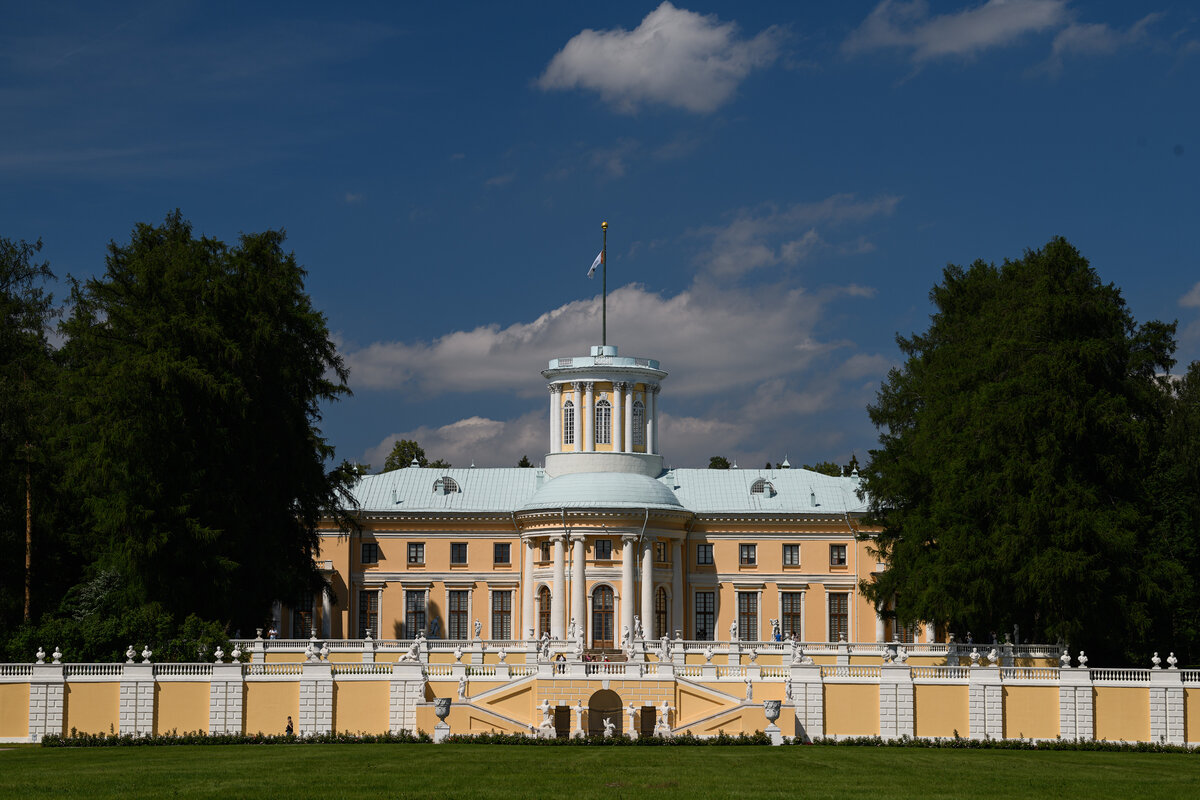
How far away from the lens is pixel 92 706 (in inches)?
1558

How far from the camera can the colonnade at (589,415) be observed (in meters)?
73.7

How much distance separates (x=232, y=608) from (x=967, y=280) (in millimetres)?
29852

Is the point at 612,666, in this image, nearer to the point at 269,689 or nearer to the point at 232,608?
the point at 269,689

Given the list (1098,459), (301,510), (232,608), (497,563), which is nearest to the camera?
(1098,459)

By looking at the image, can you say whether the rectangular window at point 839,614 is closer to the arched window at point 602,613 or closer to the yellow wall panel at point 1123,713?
the arched window at point 602,613

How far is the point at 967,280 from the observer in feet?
188

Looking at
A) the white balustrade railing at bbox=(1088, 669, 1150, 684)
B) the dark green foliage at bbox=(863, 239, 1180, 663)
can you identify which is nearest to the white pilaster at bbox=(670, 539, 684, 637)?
the dark green foliage at bbox=(863, 239, 1180, 663)

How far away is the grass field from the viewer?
2702cm

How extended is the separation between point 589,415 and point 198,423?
90.9ft

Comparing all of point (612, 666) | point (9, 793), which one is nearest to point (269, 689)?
point (612, 666)

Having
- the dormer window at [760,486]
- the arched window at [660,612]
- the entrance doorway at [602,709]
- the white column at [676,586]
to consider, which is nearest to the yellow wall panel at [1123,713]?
the entrance doorway at [602,709]

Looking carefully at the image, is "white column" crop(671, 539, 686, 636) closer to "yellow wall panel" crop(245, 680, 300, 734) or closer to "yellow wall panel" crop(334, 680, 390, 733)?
"yellow wall panel" crop(334, 680, 390, 733)

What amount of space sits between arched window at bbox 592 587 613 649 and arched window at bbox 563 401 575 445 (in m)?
8.81

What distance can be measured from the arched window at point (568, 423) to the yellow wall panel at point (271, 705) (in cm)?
3540
